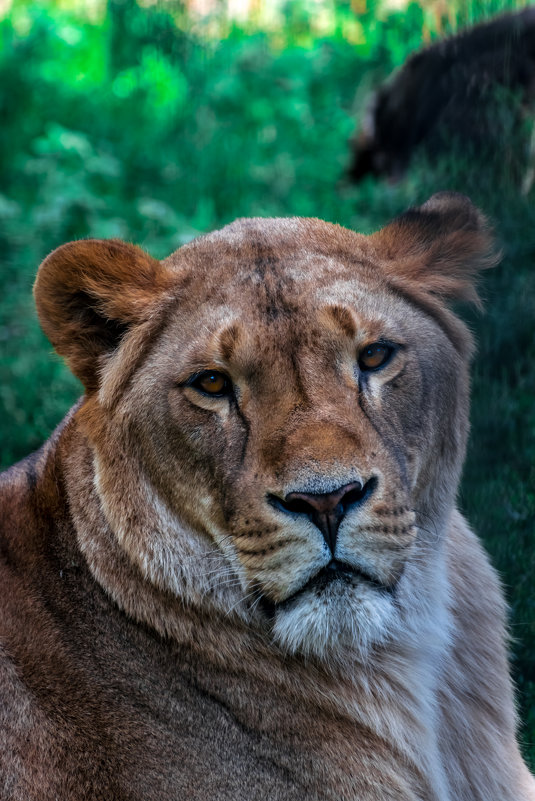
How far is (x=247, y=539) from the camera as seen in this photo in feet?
8.34

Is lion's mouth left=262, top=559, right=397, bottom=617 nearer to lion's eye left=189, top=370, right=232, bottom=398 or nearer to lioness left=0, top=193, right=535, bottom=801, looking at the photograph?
lioness left=0, top=193, right=535, bottom=801

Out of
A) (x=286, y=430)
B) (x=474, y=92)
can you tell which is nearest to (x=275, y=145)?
(x=474, y=92)

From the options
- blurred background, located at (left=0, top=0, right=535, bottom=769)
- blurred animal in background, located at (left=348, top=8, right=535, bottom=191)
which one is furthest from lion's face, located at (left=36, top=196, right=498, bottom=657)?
blurred animal in background, located at (left=348, top=8, right=535, bottom=191)

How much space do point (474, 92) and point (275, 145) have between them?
8.43 ft

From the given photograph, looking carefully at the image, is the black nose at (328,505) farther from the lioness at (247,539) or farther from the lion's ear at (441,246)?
the lion's ear at (441,246)

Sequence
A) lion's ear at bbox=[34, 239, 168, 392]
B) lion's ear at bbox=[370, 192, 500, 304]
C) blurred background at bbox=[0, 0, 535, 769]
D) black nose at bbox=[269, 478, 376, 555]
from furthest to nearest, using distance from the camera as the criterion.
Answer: blurred background at bbox=[0, 0, 535, 769] < lion's ear at bbox=[370, 192, 500, 304] < lion's ear at bbox=[34, 239, 168, 392] < black nose at bbox=[269, 478, 376, 555]

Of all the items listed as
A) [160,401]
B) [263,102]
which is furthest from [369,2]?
[160,401]

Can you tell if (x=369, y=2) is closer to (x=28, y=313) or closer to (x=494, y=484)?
(x=28, y=313)

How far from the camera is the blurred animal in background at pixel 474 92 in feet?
17.6

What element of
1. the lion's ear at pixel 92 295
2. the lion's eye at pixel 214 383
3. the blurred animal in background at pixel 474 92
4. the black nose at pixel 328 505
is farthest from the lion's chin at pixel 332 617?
the blurred animal in background at pixel 474 92

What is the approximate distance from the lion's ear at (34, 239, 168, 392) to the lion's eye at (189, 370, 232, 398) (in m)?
0.31

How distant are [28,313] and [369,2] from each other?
125 inches

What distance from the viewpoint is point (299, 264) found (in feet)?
9.23

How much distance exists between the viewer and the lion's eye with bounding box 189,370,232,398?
2701mm
